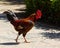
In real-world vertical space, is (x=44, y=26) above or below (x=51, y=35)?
below

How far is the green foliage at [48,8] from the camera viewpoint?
12500 millimetres

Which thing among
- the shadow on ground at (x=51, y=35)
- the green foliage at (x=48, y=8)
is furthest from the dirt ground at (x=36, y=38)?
the green foliage at (x=48, y=8)

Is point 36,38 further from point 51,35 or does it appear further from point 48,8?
point 48,8

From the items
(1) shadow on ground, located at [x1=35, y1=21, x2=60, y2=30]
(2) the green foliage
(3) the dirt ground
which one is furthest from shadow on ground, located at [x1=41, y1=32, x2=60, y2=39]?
(2) the green foliage

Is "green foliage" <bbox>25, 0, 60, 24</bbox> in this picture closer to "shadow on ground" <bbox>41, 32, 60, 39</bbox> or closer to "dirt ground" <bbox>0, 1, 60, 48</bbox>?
"dirt ground" <bbox>0, 1, 60, 48</bbox>

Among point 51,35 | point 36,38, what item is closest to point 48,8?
point 51,35

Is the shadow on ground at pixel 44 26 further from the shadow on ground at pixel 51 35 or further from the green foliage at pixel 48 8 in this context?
the shadow on ground at pixel 51 35

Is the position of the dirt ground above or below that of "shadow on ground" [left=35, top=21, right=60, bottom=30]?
above

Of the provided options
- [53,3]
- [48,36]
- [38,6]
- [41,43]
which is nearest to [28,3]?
[38,6]

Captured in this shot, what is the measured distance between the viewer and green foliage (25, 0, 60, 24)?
41.0 ft

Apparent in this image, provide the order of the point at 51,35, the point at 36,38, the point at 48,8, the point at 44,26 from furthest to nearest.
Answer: the point at 48,8
the point at 44,26
the point at 51,35
the point at 36,38

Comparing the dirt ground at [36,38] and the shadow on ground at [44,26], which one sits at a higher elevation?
the dirt ground at [36,38]

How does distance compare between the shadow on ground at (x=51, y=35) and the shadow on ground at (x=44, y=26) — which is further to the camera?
the shadow on ground at (x=44, y=26)

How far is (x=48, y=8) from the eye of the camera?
13398mm
